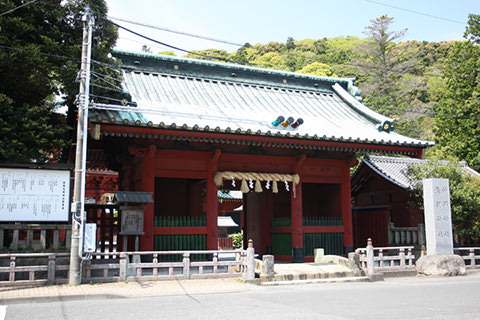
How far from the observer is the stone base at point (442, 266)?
1573cm

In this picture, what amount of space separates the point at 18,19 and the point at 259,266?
35.1 feet

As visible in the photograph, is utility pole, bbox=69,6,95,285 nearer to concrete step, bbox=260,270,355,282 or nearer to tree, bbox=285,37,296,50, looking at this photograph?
concrete step, bbox=260,270,355,282

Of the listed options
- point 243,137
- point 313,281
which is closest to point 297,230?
point 313,281

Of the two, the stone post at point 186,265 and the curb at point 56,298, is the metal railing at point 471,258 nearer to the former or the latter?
the stone post at point 186,265

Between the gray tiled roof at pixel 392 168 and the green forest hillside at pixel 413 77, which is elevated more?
the green forest hillside at pixel 413 77

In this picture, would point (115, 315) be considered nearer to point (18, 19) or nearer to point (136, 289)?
point (136, 289)

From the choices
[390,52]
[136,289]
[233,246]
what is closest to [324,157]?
[136,289]

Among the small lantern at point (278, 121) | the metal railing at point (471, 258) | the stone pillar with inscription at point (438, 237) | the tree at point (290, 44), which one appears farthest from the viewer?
the tree at point (290, 44)

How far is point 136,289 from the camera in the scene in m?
12.0

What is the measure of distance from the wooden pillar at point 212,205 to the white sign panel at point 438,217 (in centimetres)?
776

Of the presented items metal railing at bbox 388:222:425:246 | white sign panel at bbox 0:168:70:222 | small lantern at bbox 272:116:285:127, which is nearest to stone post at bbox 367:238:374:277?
metal railing at bbox 388:222:425:246

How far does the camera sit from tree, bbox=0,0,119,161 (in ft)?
43.9

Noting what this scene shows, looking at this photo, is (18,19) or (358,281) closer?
(18,19)

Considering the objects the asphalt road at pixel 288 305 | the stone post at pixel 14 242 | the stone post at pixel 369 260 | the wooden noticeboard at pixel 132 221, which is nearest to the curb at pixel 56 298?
the asphalt road at pixel 288 305
